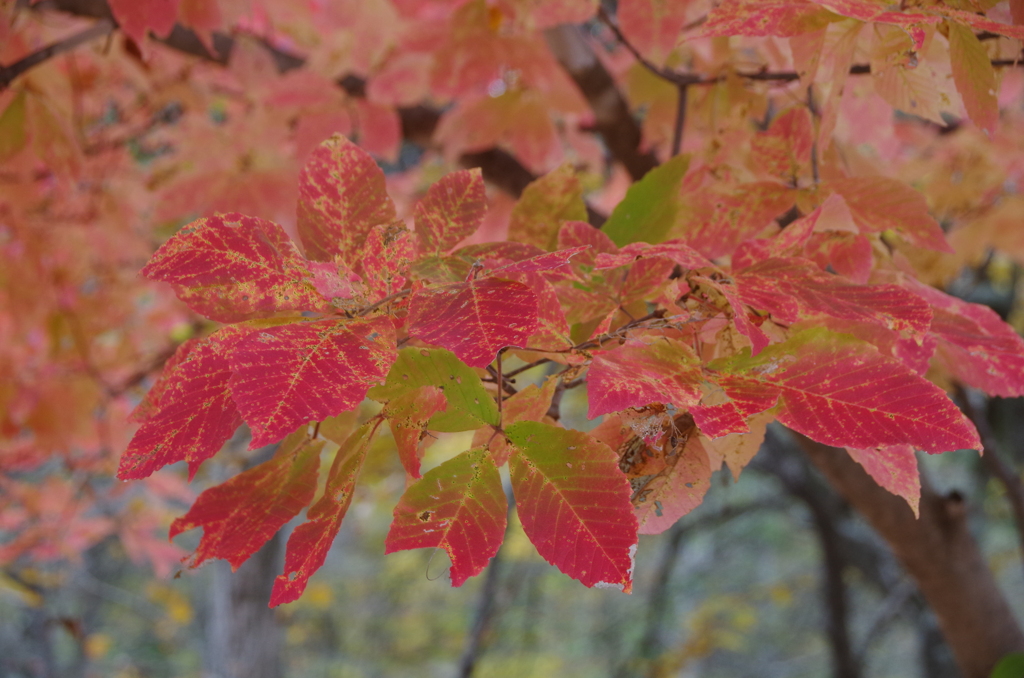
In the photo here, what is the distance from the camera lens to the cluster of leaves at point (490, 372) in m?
0.30

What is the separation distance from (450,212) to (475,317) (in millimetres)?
90

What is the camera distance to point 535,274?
0.36 meters

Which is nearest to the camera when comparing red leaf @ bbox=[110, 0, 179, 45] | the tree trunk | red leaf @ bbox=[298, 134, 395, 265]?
red leaf @ bbox=[298, 134, 395, 265]

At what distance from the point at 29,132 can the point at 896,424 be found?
1.01 m

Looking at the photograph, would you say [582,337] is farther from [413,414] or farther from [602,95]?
[602,95]

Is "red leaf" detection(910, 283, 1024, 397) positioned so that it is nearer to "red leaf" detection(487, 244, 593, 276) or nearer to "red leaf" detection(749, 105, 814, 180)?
"red leaf" detection(749, 105, 814, 180)

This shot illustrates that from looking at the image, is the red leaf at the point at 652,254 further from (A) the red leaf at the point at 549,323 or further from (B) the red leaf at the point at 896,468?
(B) the red leaf at the point at 896,468

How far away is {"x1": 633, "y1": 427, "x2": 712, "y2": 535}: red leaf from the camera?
1.21 ft

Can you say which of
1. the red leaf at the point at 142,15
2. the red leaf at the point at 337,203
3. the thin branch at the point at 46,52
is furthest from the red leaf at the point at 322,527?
the thin branch at the point at 46,52

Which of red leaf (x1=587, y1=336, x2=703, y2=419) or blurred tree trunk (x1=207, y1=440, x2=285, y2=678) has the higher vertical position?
red leaf (x1=587, y1=336, x2=703, y2=419)

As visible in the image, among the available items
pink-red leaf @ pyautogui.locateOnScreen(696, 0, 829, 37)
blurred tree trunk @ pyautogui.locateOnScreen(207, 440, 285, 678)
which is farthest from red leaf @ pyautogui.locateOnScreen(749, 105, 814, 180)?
blurred tree trunk @ pyautogui.locateOnScreen(207, 440, 285, 678)

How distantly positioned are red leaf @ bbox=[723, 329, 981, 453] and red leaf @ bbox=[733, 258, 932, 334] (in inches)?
0.8

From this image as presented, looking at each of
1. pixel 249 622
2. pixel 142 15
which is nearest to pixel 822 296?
pixel 142 15

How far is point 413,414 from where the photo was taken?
13.1 inches
